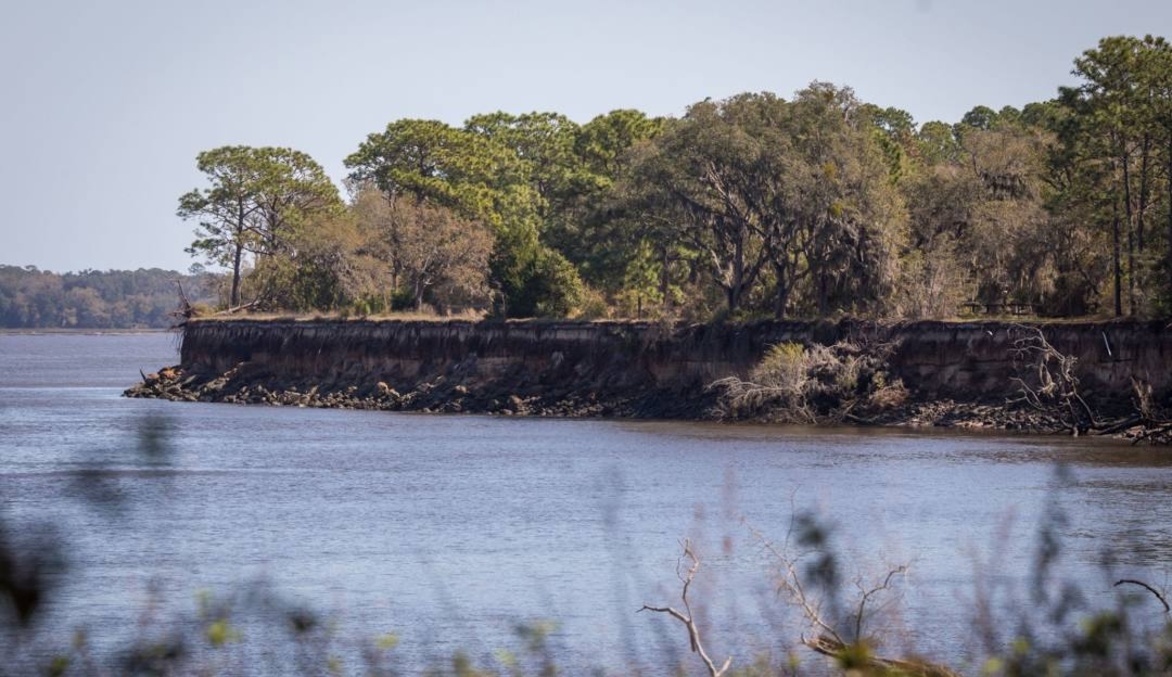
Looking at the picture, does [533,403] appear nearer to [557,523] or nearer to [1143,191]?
[1143,191]

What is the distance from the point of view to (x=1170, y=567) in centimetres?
2603

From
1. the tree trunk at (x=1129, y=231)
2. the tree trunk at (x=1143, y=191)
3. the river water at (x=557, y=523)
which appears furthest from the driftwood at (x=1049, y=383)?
the tree trunk at (x=1143, y=191)

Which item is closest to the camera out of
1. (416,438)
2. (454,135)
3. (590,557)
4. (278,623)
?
(278,623)

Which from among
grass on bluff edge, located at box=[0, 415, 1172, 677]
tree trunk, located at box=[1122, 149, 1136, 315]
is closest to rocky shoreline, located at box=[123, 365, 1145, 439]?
tree trunk, located at box=[1122, 149, 1136, 315]

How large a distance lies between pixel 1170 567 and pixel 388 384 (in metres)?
49.0

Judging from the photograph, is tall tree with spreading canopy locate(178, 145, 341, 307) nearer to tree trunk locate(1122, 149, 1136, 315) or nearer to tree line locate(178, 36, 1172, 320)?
tree line locate(178, 36, 1172, 320)

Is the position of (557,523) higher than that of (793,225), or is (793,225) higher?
(793,225)

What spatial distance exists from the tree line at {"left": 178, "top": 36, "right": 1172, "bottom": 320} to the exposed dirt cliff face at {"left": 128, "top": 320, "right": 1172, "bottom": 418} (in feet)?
6.79

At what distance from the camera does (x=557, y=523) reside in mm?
32969

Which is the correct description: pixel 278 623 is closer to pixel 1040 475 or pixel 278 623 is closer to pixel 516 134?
pixel 1040 475

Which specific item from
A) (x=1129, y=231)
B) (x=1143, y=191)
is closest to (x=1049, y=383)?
(x=1129, y=231)

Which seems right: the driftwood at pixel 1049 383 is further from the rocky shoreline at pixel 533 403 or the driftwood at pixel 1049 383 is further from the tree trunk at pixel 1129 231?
the tree trunk at pixel 1129 231

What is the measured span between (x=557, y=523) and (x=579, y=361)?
34.5 metres

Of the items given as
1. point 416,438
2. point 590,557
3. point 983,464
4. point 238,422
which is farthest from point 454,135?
point 590,557
